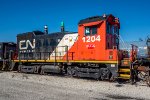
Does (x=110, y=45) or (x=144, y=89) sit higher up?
(x=110, y=45)

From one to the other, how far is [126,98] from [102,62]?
15.8 feet

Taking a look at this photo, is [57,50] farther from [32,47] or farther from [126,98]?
[126,98]

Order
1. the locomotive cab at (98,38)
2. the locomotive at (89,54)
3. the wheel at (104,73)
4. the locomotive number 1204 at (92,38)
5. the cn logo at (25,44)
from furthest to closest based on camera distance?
the cn logo at (25,44), the locomotive number 1204 at (92,38), the locomotive cab at (98,38), the wheel at (104,73), the locomotive at (89,54)

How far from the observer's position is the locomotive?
12898 millimetres

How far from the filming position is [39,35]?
18484mm

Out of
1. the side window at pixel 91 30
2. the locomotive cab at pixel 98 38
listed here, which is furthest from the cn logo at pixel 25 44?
the side window at pixel 91 30

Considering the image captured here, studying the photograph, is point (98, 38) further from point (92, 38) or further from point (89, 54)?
point (89, 54)

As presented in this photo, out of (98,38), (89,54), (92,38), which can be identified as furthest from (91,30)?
(89,54)

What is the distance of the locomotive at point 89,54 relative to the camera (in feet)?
42.3

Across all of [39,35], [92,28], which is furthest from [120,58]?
[39,35]

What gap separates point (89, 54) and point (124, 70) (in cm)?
255

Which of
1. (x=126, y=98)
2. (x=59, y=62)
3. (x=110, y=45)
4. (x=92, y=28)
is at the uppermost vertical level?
(x=92, y=28)

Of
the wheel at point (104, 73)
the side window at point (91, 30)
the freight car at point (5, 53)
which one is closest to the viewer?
the wheel at point (104, 73)

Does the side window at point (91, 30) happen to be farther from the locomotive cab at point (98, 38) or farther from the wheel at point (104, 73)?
the wheel at point (104, 73)
